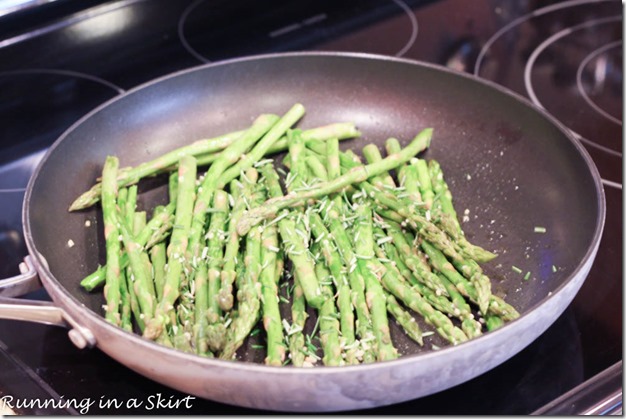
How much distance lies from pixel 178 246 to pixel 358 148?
23.7 inches

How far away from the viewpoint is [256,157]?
1.84 m

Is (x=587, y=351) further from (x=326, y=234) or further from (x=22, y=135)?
(x=22, y=135)

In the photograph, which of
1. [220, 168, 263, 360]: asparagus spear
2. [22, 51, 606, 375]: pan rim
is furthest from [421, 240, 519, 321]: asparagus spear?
[220, 168, 263, 360]: asparagus spear

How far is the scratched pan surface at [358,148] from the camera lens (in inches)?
47.8

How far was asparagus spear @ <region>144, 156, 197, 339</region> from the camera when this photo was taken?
1.40m

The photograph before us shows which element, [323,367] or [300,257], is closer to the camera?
[323,367]

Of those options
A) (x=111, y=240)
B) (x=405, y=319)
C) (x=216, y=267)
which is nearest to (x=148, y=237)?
(x=111, y=240)

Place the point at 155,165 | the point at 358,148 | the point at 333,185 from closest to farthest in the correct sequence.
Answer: the point at 333,185 < the point at 155,165 < the point at 358,148

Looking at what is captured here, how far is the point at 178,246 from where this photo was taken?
5.21ft

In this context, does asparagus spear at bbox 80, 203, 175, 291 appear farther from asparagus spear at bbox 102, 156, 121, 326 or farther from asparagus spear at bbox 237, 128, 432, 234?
asparagus spear at bbox 237, 128, 432, 234

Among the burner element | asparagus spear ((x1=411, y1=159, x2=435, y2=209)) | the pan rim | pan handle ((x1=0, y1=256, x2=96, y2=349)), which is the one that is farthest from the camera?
the burner element

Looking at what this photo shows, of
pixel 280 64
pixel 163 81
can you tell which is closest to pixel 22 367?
pixel 163 81

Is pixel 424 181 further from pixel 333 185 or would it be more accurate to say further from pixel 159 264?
pixel 159 264

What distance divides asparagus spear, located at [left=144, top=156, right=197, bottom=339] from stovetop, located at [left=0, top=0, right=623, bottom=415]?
0.12 meters
